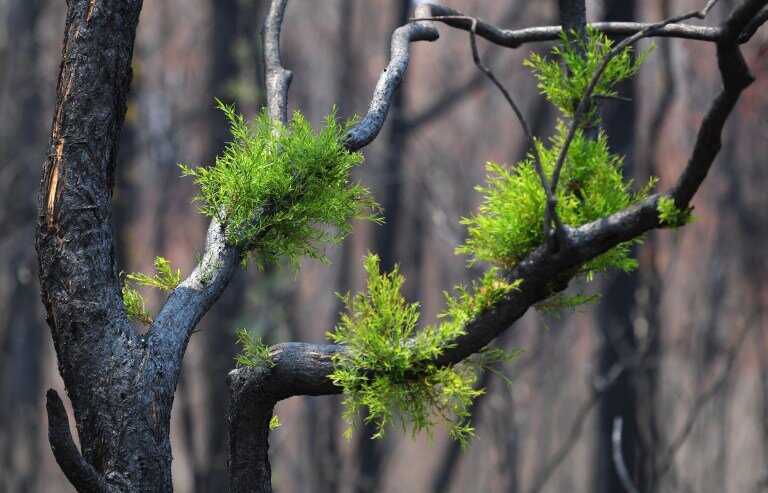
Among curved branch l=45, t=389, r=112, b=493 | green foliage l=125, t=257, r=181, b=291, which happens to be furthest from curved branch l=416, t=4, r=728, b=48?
curved branch l=45, t=389, r=112, b=493

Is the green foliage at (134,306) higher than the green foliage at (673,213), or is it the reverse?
the green foliage at (134,306)

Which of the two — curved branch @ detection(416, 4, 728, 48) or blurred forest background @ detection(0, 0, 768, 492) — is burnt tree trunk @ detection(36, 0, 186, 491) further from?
blurred forest background @ detection(0, 0, 768, 492)

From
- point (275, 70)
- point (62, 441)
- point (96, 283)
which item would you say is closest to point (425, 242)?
point (275, 70)

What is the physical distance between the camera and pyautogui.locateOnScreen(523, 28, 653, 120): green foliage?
1336 mm

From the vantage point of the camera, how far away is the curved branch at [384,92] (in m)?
1.36

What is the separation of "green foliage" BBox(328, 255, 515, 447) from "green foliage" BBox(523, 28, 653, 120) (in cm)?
36

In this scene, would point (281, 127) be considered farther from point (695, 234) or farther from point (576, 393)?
point (576, 393)

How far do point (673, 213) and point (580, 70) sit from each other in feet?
1.14

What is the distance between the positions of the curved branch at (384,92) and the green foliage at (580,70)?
22 cm

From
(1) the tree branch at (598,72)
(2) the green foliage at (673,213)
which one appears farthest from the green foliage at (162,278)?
(2) the green foliage at (673,213)

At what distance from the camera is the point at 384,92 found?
1391 millimetres

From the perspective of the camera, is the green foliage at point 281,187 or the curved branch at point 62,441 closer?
the curved branch at point 62,441

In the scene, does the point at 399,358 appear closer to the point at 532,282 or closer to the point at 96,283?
the point at 532,282

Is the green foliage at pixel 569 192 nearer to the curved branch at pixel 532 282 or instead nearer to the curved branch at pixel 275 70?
the curved branch at pixel 532 282
